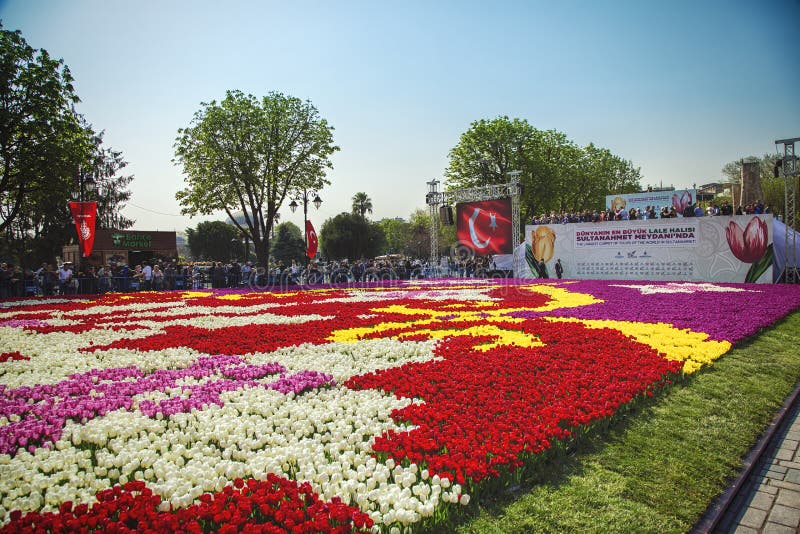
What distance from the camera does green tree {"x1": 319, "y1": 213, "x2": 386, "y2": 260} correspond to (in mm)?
81812

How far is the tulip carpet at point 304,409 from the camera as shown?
3236 millimetres

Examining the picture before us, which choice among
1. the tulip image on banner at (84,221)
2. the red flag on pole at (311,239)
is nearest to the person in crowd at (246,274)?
the red flag on pole at (311,239)

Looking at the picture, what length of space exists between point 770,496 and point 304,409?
4424 mm

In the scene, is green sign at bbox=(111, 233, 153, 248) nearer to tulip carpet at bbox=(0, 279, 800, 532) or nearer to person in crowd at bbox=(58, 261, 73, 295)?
person in crowd at bbox=(58, 261, 73, 295)

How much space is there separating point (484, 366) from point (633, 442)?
98.8 inches

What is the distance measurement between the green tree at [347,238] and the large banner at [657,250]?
5571 cm

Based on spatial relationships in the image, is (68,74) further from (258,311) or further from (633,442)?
(633,442)

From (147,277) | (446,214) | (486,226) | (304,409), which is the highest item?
(446,214)

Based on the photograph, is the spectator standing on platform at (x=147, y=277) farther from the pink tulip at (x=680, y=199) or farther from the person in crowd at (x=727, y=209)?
the pink tulip at (x=680, y=199)

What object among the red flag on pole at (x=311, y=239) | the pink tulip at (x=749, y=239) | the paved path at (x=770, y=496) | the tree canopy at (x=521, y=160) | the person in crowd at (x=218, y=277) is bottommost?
the paved path at (x=770, y=496)

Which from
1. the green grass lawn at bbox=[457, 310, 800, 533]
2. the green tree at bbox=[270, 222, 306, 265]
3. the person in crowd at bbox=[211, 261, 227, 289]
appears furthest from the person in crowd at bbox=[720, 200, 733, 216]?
the green tree at bbox=[270, 222, 306, 265]

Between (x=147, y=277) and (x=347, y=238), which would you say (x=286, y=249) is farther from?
(x=147, y=277)

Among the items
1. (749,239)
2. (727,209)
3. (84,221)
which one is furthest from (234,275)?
(749,239)

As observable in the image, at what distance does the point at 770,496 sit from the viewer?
3.88 meters
